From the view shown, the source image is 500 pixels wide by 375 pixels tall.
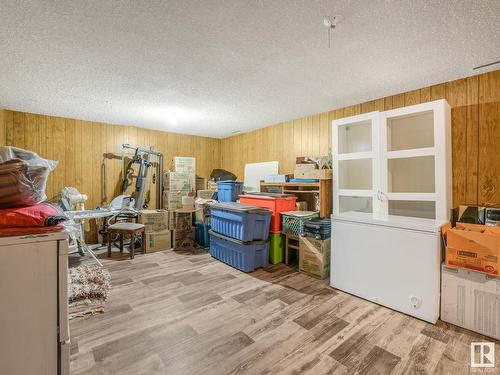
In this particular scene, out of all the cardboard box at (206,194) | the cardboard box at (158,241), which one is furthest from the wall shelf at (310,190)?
the cardboard box at (158,241)

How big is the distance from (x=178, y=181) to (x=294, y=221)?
2.68 metres

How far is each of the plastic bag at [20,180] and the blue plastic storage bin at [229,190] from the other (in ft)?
9.62

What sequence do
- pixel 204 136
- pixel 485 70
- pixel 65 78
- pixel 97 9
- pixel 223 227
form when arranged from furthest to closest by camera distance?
pixel 204 136
pixel 223 227
pixel 65 78
pixel 485 70
pixel 97 9

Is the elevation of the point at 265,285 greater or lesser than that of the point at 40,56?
lesser

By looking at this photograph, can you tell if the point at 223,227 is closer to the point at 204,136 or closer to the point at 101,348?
the point at 101,348

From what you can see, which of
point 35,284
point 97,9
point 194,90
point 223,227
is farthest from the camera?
point 223,227

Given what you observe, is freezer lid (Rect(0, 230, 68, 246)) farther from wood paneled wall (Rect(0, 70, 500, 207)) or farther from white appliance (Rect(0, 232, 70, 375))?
wood paneled wall (Rect(0, 70, 500, 207))

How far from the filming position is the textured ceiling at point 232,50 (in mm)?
1592

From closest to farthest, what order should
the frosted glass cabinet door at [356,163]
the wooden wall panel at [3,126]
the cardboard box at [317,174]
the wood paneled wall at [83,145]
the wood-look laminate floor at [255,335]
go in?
the wood-look laminate floor at [255,335] < the frosted glass cabinet door at [356,163] < the cardboard box at [317,174] < the wooden wall panel at [3,126] < the wood paneled wall at [83,145]

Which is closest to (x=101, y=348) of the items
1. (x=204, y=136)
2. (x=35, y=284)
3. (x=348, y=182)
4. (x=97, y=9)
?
(x=35, y=284)

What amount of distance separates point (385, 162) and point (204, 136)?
13.4ft

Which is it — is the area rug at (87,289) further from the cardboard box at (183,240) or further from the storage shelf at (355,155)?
the storage shelf at (355,155)

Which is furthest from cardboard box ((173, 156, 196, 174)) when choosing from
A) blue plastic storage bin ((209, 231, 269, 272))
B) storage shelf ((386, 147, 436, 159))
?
storage shelf ((386, 147, 436, 159))

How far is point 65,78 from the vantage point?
262 cm
